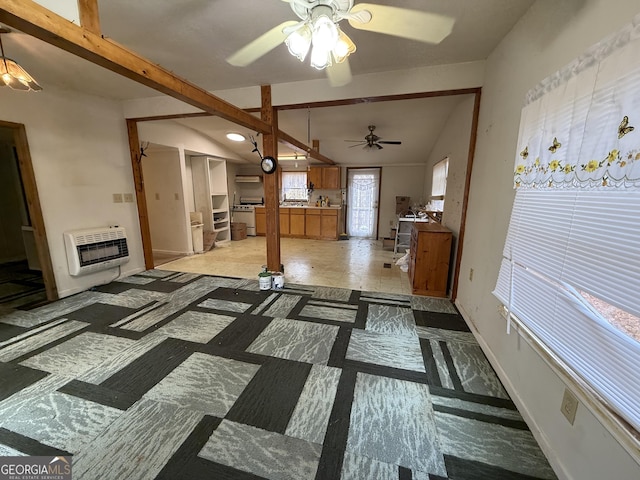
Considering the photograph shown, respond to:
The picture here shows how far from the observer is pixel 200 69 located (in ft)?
8.94

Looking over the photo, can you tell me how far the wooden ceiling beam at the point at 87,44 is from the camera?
3.48 feet

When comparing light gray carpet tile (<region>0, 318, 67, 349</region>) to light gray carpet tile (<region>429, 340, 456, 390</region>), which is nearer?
light gray carpet tile (<region>429, 340, 456, 390</region>)

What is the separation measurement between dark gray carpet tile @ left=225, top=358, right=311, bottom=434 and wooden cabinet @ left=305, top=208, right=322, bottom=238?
4.95 meters

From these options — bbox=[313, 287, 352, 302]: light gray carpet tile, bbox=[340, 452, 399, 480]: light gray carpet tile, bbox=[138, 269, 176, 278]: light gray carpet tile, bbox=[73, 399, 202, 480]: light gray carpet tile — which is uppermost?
bbox=[313, 287, 352, 302]: light gray carpet tile

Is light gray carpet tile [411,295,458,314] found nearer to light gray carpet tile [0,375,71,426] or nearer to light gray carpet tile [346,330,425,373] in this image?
light gray carpet tile [346,330,425,373]

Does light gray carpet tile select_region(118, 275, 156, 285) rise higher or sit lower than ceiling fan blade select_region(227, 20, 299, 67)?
lower

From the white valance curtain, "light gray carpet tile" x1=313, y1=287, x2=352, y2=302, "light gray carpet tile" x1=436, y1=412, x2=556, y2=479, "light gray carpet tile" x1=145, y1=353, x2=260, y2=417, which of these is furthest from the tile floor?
Result: the white valance curtain

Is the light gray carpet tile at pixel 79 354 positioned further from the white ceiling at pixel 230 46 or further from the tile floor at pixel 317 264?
the white ceiling at pixel 230 46

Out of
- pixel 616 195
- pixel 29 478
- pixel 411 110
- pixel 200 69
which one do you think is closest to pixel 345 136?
pixel 411 110

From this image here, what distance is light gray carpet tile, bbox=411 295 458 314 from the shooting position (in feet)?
8.95

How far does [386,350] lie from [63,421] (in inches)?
82.0

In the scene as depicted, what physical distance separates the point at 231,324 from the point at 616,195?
2.65 meters

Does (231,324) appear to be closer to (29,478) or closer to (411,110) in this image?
(29,478)

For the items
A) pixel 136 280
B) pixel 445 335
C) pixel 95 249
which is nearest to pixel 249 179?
pixel 136 280
